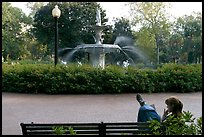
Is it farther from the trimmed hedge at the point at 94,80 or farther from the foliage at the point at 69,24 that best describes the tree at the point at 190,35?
the trimmed hedge at the point at 94,80

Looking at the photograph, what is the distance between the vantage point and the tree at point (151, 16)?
39175 millimetres

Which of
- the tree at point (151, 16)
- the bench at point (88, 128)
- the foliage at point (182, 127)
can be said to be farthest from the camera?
the tree at point (151, 16)

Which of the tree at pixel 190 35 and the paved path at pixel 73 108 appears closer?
the paved path at pixel 73 108

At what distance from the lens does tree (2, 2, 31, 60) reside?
140ft

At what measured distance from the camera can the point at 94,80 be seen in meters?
13.9

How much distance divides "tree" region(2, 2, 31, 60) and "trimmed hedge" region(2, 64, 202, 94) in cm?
2815

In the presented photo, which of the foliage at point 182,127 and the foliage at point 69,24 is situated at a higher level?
the foliage at point 69,24

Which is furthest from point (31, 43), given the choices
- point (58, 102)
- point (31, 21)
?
point (58, 102)

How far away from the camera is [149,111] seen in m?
4.19

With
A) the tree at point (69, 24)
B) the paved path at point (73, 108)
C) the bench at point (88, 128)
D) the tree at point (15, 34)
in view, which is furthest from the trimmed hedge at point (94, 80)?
the tree at point (15, 34)

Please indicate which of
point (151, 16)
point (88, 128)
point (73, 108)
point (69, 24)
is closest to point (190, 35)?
point (151, 16)

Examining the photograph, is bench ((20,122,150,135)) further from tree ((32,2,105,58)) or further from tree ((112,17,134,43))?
tree ((112,17,134,43))

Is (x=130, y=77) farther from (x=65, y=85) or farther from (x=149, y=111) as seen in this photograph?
(x=149, y=111)

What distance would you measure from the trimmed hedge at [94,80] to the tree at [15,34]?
2815cm
